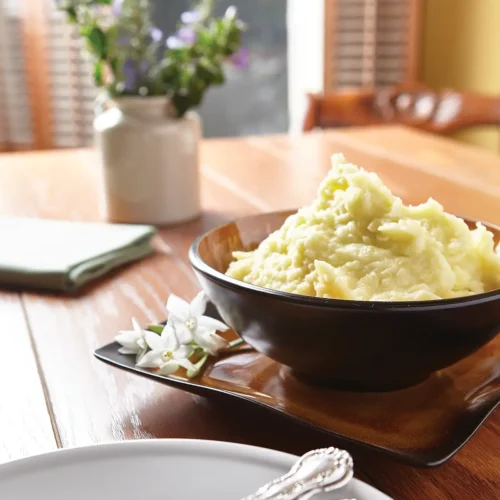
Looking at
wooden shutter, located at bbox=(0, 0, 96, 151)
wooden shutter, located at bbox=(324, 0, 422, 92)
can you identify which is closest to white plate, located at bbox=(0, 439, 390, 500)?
wooden shutter, located at bbox=(0, 0, 96, 151)

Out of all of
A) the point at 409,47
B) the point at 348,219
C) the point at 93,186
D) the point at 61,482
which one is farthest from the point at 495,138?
the point at 61,482

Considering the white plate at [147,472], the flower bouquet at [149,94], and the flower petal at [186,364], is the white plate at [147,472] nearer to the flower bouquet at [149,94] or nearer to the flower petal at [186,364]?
the flower petal at [186,364]

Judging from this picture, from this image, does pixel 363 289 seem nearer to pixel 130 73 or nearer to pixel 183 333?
pixel 183 333

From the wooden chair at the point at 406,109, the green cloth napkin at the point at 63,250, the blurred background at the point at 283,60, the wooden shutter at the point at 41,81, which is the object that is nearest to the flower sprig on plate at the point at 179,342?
the green cloth napkin at the point at 63,250

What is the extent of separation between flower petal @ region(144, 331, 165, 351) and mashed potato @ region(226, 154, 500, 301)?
0.29 ft

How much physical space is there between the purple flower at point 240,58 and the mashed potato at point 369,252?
0.60 m

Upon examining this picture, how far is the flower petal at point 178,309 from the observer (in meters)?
0.69

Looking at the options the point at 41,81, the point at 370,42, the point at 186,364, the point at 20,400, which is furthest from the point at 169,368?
the point at 370,42

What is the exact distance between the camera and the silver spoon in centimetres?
42

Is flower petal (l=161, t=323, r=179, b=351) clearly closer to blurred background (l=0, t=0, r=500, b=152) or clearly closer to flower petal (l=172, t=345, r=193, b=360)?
flower petal (l=172, t=345, r=193, b=360)

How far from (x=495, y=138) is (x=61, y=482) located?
10.9 ft

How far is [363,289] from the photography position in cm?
60

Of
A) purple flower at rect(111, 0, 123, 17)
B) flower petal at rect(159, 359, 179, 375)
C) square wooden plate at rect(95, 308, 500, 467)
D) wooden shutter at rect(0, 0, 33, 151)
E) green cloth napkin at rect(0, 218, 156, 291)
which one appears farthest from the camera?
wooden shutter at rect(0, 0, 33, 151)

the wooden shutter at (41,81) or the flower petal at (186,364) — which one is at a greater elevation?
the flower petal at (186,364)
